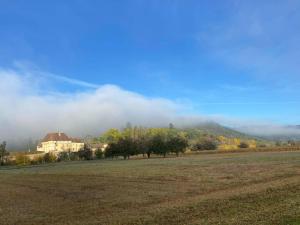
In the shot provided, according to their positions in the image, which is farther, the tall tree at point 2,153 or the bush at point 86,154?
the bush at point 86,154

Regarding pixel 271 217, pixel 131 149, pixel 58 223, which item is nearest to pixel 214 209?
pixel 271 217

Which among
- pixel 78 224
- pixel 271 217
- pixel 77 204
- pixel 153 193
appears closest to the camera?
pixel 271 217

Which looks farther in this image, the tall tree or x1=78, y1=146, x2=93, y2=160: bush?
x1=78, y1=146, x2=93, y2=160: bush

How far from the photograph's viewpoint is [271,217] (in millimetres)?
18000

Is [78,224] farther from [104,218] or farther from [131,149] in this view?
[131,149]

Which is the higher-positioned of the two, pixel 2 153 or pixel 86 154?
pixel 2 153

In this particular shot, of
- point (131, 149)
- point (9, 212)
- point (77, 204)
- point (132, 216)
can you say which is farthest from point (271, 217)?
point (131, 149)

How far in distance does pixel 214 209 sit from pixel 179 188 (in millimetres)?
13720

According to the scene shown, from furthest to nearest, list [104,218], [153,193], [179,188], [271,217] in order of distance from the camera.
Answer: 1. [179,188]
2. [153,193]
3. [104,218]
4. [271,217]

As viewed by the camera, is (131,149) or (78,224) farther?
(131,149)

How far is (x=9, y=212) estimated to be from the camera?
26.2m

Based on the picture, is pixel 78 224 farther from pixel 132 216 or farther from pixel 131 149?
pixel 131 149

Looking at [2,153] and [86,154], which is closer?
[2,153]

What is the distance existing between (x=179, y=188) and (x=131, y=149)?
134695 millimetres
